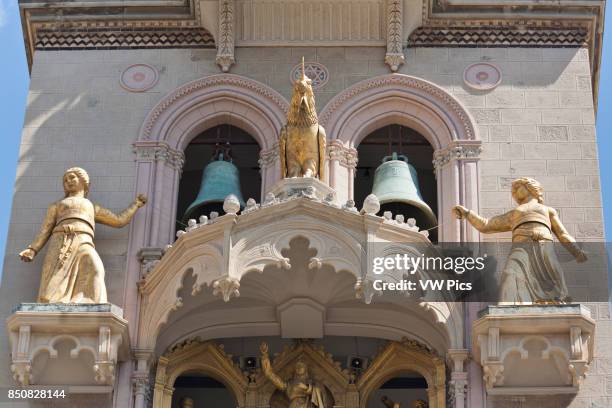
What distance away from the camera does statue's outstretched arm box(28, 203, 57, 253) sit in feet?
74.9

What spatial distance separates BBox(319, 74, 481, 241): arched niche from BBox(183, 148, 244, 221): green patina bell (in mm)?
1559

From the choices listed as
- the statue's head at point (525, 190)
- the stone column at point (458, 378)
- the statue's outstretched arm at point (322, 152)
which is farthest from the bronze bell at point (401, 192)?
the stone column at point (458, 378)

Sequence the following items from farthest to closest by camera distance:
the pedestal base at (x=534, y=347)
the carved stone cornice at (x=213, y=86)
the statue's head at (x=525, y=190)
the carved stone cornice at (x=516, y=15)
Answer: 1. the carved stone cornice at (x=516, y=15)
2. the carved stone cornice at (x=213, y=86)
3. the statue's head at (x=525, y=190)
4. the pedestal base at (x=534, y=347)

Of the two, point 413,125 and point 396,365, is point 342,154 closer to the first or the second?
point 413,125

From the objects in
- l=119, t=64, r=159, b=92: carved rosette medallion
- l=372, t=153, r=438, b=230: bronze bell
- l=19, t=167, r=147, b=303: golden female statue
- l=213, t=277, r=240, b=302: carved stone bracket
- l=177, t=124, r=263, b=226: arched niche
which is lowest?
l=213, t=277, r=240, b=302: carved stone bracket

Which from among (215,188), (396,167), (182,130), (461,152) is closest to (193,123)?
(182,130)

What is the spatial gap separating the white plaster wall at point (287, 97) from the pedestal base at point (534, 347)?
1359 mm

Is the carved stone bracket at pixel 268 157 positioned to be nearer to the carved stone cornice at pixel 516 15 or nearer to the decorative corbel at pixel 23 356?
the carved stone cornice at pixel 516 15

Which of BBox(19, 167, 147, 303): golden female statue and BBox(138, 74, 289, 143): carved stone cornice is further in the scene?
BBox(138, 74, 289, 143): carved stone cornice

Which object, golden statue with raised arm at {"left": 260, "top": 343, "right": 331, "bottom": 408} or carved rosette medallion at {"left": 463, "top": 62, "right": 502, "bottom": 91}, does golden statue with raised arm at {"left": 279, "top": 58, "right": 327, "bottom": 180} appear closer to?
golden statue with raised arm at {"left": 260, "top": 343, "right": 331, "bottom": 408}

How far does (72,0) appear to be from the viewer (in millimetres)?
26062

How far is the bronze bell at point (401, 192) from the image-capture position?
24.1 m

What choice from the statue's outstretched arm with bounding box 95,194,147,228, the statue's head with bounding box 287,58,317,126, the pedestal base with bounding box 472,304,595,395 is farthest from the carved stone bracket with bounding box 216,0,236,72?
the pedestal base with bounding box 472,304,595,395

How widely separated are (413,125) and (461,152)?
1.12 m
